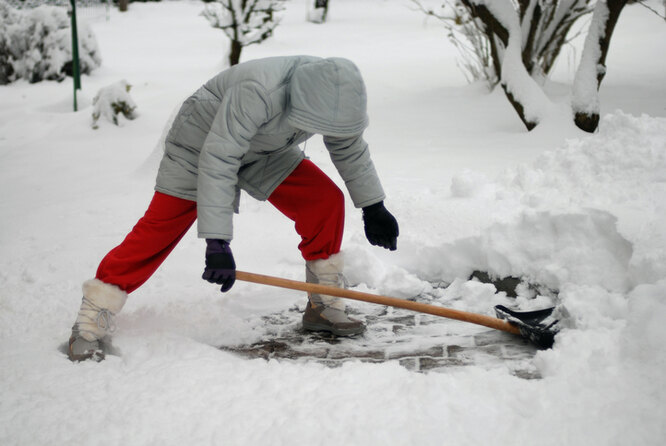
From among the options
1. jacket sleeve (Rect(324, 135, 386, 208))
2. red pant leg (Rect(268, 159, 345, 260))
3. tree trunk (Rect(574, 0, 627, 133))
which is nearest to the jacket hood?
jacket sleeve (Rect(324, 135, 386, 208))

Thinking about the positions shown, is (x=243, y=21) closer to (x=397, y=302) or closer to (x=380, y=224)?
(x=380, y=224)

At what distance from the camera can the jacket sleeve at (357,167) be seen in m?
2.57

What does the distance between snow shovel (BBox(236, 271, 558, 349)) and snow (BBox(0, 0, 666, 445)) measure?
0.11m

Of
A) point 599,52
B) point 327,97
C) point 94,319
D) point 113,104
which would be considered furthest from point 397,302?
point 113,104

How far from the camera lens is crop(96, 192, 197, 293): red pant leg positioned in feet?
8.09

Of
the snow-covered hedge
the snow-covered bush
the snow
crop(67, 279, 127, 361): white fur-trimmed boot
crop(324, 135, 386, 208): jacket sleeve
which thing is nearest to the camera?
the snow

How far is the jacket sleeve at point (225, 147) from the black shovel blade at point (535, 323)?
45.8 inches

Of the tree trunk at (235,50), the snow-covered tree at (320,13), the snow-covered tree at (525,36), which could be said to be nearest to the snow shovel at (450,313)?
the snow-covered tree at (525,36)

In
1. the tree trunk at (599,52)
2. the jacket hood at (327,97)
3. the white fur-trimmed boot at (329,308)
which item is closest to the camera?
the jacket hood at (327,97)

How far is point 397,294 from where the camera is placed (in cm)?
304

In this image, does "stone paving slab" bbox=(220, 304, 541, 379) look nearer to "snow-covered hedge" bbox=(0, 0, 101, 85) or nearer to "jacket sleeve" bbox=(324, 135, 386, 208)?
"jacket sleeve" bbox=(324, 135, 386, 208)

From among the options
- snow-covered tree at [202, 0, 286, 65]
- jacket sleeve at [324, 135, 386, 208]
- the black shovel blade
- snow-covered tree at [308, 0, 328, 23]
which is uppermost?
jacket sleeve at [324, 135, 386, 208]

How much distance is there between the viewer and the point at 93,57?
1133 centimetres

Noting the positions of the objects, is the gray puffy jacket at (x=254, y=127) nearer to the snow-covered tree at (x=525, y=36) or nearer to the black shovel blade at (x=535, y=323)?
the black shovel blade at (x=535, y=323)
